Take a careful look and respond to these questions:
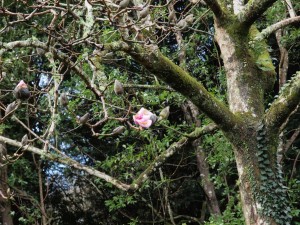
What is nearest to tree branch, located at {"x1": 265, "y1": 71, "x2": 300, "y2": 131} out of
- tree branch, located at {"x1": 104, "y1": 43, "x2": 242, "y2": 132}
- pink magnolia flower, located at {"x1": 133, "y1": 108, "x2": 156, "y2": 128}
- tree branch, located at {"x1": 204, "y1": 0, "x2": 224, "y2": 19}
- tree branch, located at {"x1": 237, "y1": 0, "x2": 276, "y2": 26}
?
tree branch, located at {"x1": 104, "y1": 43, "x2": 242, "y2": 132}

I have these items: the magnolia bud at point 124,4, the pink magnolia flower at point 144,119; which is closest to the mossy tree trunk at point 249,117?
the magnolia bud at point 124,4

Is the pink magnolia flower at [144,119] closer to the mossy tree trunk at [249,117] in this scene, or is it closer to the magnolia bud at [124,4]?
the magnolia bud at [124,4]

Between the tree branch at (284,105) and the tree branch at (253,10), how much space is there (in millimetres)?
500

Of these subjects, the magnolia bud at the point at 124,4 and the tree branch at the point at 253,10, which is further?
the tree branch at the point at 253,10

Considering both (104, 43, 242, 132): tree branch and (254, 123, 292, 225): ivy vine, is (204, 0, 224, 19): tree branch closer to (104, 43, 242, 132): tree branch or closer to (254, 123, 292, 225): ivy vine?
(104, 43, 242, 132): tree branch

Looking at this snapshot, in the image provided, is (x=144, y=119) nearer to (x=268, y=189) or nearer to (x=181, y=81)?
(x=181, y=81)

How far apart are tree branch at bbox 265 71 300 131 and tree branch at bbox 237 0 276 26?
1.64 ft

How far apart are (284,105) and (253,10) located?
0.70 m

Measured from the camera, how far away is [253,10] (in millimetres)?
2787

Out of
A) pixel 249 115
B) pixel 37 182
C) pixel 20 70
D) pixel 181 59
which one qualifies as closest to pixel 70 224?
pixel 37 182

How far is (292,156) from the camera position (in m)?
Result: 5.47

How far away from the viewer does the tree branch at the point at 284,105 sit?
248 centimetres

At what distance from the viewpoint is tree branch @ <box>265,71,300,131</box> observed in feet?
8.14

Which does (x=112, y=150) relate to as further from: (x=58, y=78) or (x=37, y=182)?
(x=58, y=78)
